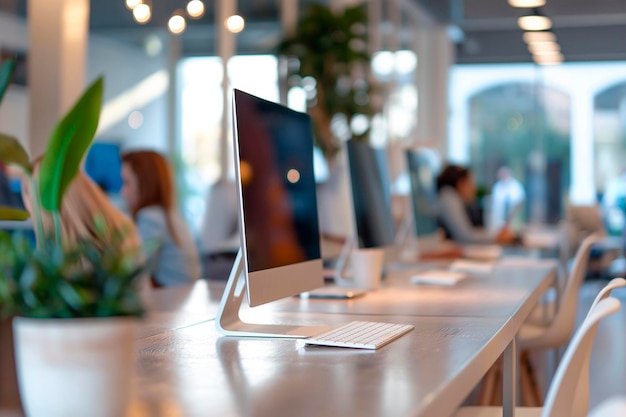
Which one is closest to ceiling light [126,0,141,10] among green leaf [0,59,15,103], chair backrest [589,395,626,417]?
green leaf [0,59,15,103]

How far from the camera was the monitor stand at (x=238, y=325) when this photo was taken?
6.17ft

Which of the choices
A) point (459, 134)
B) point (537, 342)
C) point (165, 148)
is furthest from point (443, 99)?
point (537, 342)

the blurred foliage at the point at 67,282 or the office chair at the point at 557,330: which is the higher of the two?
the blurred foliage at the point at 67,282

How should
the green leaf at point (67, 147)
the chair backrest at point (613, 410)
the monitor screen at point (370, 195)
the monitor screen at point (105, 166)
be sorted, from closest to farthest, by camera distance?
the chair backrest at point (613, 410), the green leaf at point (67, 147), the monitor screen at point (370, 195), the monitor screen at point (105, 166)

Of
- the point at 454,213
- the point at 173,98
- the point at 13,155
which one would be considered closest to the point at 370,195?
the point at 13,155

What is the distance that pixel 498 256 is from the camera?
15.8 feet

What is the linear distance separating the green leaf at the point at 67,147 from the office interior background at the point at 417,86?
3.29m

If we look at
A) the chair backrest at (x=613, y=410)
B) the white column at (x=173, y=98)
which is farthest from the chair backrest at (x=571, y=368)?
the white column at (x=173, y=98)

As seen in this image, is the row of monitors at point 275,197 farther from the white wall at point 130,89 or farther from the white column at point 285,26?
the white column at point 285,26

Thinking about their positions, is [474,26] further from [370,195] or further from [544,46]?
[370,195]

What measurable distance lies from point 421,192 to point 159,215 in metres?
1.27

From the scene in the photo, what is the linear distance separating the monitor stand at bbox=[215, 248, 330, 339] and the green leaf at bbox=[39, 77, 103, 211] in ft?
2.65

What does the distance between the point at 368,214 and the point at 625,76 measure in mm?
11902

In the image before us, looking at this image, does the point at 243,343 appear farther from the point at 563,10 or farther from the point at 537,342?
the point at 563,10
